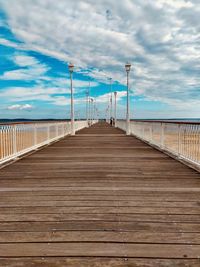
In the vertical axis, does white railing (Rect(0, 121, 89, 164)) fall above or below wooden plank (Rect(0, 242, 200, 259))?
above

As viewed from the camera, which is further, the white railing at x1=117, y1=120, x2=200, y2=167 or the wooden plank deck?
the white railing at x1=117, y1=120, x2=200, y2=167

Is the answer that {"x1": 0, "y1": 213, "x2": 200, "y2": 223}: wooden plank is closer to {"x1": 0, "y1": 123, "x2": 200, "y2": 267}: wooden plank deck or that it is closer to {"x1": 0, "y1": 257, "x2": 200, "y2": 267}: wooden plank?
{"x1": 0, "y1": 123, "x2": 200, "y2": 267}: wooden plank deck

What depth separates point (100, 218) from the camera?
3.25 metres

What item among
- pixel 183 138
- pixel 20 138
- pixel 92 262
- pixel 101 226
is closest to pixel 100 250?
pixel 92 262

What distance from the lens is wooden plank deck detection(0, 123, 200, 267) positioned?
2.40 m

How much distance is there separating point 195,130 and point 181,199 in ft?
8.80

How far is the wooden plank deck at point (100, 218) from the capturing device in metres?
2.40

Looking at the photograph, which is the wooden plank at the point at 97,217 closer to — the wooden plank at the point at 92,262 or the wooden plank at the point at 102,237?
the wooden plank at the point at 102,237

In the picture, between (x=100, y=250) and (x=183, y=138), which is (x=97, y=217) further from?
(x=183, y=138)

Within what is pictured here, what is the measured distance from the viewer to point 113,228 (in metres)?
2.96

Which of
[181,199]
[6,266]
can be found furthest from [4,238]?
[181,199]

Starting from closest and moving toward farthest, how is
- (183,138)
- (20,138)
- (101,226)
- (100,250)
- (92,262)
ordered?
(92,262), (100,250), (101,226), (183,138), (20,138)

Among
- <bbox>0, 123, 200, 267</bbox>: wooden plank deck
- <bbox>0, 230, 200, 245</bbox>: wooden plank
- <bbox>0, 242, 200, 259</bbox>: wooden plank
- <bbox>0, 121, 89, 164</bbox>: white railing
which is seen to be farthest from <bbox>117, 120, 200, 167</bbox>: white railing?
<bbox>0, 121, 89, 164</bbox>: white railing

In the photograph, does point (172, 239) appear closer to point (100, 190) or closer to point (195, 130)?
point (100, 190)
